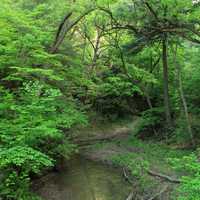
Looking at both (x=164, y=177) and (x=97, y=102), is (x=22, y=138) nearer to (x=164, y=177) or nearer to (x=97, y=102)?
(x=164, y=177)

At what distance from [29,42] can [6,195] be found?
5530 mm

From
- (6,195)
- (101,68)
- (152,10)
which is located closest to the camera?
(6,195)

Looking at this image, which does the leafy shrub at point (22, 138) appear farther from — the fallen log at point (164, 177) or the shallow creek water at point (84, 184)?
the fallen log at point (164, 177)

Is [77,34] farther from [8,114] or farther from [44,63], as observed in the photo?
[8,114]

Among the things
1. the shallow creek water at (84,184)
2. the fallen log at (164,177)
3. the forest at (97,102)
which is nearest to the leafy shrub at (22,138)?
the forest at (97,102)

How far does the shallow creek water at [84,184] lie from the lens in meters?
9.91

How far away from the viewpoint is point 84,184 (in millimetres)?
11227

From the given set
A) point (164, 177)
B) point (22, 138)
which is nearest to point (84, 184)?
point (164, 177)

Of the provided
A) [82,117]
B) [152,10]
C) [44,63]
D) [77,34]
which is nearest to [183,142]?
[82,117]

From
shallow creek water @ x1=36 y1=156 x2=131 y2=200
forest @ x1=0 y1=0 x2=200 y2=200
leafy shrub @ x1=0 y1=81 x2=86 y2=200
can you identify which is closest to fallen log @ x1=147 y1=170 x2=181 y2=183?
forest @ x1=0 y1=0 x2=200 y2=200

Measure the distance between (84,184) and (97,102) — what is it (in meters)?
12.2

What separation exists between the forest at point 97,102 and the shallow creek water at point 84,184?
100 mm

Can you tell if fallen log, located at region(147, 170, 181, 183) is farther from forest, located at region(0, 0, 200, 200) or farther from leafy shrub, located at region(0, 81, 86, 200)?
leafy shrub, located at region(0, 81, 86, 200)

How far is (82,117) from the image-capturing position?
43.2ft
